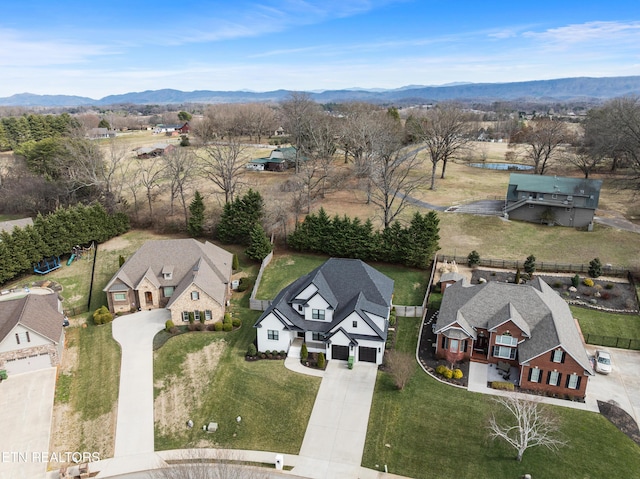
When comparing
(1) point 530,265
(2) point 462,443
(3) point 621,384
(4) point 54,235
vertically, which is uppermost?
(4) point 54,235

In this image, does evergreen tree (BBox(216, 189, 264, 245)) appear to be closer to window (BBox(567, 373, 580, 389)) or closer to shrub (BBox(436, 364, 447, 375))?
shrub (BBox(436, 364, 447, 375))

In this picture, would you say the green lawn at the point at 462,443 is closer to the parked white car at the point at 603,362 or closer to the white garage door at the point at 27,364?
the parked white car at the point at 603,362

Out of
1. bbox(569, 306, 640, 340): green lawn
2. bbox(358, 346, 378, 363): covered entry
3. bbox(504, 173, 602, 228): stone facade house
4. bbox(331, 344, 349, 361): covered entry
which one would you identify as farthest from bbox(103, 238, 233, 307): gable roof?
bbox(504, 173, 602, 228): stone facade house

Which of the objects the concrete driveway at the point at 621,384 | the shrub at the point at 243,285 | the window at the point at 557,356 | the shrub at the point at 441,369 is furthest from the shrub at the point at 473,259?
the shrub at the point at 243,285

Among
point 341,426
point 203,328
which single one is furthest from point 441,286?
point 203,328

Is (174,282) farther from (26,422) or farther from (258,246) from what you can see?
(26,422)

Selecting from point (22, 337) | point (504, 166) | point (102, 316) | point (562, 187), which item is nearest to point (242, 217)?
point (102, 316)

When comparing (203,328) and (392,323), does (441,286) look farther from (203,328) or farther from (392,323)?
(203,328)
